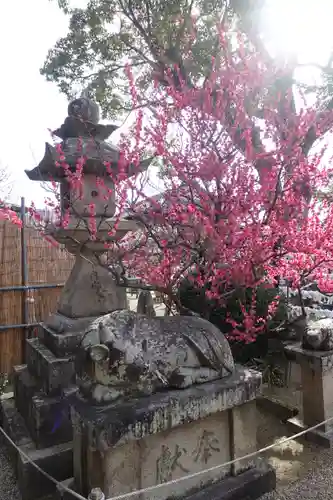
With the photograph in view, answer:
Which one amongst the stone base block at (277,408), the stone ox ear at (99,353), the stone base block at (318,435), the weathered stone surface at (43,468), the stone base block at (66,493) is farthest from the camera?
the stone base block at (277,408)

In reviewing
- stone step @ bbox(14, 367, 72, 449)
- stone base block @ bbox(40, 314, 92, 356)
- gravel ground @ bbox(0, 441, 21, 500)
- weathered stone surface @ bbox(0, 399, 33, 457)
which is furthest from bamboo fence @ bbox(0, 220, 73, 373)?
stone step @ bbox(14, 367, 72, 449)

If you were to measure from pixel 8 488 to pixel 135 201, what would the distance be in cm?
317

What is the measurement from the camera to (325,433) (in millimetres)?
3869

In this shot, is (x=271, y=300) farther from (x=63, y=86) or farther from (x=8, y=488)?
(x=63, y=86)

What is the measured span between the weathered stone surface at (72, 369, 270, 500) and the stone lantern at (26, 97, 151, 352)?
1890 millimetres

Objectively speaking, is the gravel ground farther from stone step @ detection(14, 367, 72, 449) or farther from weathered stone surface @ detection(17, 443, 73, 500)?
stone step @ detection(14, 367, 72, 449)

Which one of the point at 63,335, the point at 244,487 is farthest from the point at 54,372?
the point at 244,487

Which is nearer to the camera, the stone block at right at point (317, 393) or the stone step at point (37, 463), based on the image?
the stone step at point (37, 463)

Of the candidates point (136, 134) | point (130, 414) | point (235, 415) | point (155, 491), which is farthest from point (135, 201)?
point (155, 491)

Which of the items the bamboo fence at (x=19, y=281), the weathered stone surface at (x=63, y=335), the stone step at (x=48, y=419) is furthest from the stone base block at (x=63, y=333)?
the bamboo fence at (x=19, y=281)

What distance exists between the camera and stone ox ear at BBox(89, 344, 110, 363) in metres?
2.34

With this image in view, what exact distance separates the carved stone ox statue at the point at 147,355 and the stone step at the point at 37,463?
50.4 inches

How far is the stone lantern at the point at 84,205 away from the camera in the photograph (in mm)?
4129

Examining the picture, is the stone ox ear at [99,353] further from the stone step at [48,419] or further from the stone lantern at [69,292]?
the stone step at [48,419]
